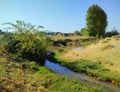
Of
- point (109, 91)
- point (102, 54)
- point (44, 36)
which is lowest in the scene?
point (109, 91)

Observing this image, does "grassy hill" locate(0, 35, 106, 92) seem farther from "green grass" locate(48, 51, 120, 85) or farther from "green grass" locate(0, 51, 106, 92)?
"green grass" locate(48, 51, 120, 85)

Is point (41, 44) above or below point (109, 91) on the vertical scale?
above

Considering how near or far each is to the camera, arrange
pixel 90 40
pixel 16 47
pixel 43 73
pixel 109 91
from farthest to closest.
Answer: pixel 90 40
pixel 16 47
pixel 43 73
pixel 109 91

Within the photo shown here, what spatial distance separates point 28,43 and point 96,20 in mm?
37127

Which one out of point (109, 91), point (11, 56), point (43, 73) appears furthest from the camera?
point (11, 56)

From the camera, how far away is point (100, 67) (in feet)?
99.4

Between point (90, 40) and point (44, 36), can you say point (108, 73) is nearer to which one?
point (44, 36)

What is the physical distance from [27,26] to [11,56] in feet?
23.0

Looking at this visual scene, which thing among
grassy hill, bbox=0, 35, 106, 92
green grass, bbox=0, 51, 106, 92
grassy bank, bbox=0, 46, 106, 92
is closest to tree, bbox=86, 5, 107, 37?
grassy hill, bbox=0, 35, 106, 92

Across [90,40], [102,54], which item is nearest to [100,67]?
[102,54]

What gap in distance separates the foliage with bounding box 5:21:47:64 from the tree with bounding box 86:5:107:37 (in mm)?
33477

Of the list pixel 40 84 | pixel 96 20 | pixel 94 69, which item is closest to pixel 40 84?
pixel 40 84

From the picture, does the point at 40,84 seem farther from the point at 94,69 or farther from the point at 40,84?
the point at 94,69

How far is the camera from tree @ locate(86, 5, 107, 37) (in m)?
70.1
